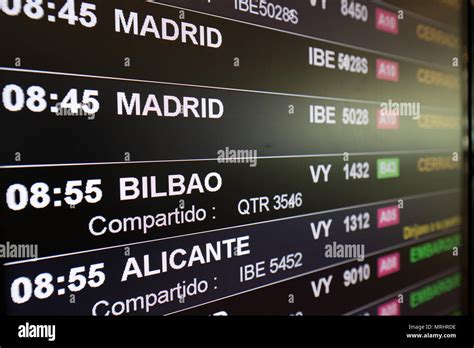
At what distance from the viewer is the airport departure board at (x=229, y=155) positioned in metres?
0.82

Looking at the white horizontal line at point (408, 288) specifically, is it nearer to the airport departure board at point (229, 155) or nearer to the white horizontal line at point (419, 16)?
the airport departure board at point (229, 155)

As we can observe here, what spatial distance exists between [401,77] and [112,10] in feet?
2.68

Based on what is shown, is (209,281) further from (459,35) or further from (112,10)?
(459,35)

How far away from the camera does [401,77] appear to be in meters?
1.33

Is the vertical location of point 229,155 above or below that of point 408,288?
above

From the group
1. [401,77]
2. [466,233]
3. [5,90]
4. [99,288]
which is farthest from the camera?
[466,233]

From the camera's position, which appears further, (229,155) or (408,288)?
(408,288)

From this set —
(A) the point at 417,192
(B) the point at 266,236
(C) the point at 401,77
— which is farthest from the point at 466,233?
(B) the point at 266,236

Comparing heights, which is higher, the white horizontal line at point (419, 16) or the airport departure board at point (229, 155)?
the white horizontal line at point (419, 16)

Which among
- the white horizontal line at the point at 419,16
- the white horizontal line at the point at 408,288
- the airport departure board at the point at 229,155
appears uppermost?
the white horizontal line at the point at 419,16

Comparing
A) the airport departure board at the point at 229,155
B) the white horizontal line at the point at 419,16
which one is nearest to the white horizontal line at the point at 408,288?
the airport departure board at the point at 229,155

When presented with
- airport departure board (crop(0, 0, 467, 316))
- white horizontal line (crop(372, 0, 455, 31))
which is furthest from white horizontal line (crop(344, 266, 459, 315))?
white horizontal line (crop(372, 0, 455, 31))

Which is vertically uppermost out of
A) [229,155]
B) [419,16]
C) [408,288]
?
[419,16]

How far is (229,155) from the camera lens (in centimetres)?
102
